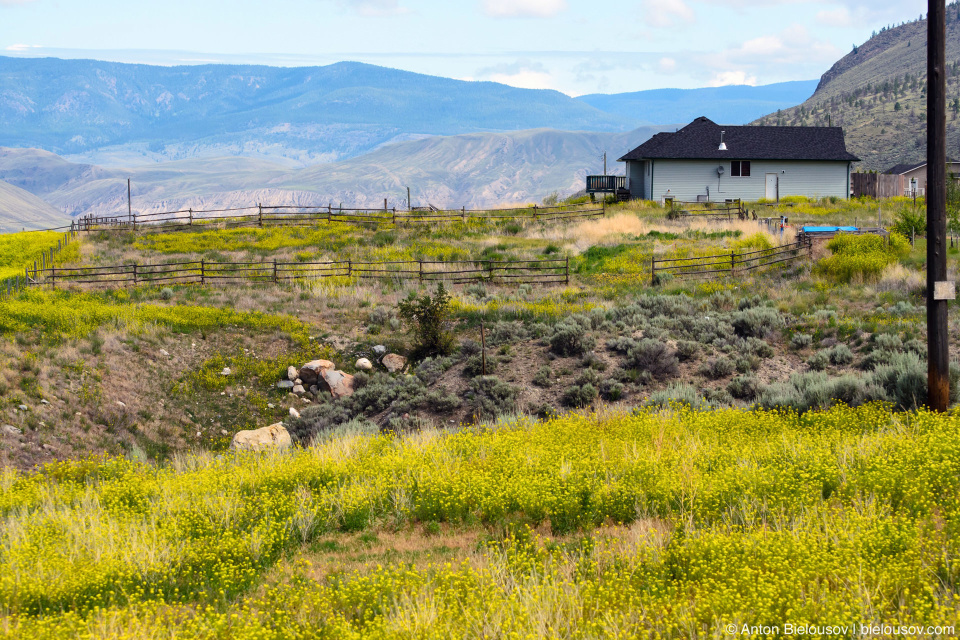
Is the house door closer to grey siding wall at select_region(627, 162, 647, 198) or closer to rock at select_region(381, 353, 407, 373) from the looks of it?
grey siding wall at select_region(627, 162, 647, 198)

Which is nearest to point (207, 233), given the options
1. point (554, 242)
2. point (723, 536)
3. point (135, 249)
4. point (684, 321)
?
point (135, 249)

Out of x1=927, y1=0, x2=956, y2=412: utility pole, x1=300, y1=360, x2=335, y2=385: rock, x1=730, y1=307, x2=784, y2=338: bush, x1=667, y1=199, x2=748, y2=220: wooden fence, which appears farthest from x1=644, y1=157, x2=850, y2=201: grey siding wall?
x1=927, y1=0, x2=956, y2=412: utility pole

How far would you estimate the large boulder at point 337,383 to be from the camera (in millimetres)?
20938

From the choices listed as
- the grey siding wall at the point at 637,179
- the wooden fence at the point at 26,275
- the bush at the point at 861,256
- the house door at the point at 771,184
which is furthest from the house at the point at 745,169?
the wooden fence at the point at 26,275

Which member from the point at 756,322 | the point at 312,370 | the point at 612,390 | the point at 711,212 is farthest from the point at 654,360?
the point at 711,212

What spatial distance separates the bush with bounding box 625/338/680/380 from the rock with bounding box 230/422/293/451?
9044mm

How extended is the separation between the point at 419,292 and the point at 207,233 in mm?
22957

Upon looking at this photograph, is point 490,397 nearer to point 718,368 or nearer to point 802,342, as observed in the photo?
point 718,368

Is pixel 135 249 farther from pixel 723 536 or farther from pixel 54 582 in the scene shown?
pixel 723 536

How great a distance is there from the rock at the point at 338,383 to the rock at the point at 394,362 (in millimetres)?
1214

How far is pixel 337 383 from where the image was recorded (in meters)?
21.2

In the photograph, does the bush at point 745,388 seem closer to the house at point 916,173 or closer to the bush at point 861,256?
the bush at point 861,256

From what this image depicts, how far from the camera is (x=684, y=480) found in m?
9.16

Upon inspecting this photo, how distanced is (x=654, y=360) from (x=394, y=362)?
7.64 meters
